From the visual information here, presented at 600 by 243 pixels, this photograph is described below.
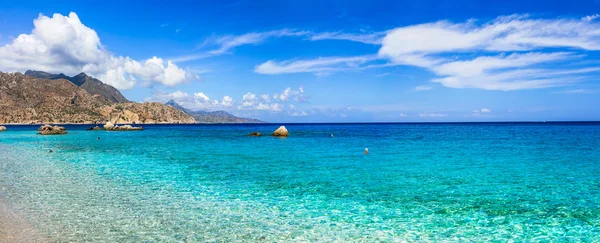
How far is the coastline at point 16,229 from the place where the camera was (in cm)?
1119

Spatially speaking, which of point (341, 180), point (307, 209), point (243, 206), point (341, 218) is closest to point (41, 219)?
point (243, 206)

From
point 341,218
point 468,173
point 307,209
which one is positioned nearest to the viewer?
point 341,218

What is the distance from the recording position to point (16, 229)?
12.2m

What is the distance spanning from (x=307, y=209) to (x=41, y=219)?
984cm

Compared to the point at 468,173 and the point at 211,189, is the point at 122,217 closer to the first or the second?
the point at 211,189

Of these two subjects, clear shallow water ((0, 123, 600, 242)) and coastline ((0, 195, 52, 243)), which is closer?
coastline ((0, 195, 52, 243))

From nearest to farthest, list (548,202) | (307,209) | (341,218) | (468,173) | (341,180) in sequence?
(341,218) → (307,209) → (548,202) → (341,180) → (468,173)

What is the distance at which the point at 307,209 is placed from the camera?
50.2ft

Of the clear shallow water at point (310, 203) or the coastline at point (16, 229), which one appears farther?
the clear shallow water at point (310, 203)

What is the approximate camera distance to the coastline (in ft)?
36.7

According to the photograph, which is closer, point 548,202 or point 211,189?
point 548,202

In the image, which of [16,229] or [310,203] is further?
[310,203]

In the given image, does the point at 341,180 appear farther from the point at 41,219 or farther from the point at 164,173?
the point at 41,219

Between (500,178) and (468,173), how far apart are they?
2.34m
